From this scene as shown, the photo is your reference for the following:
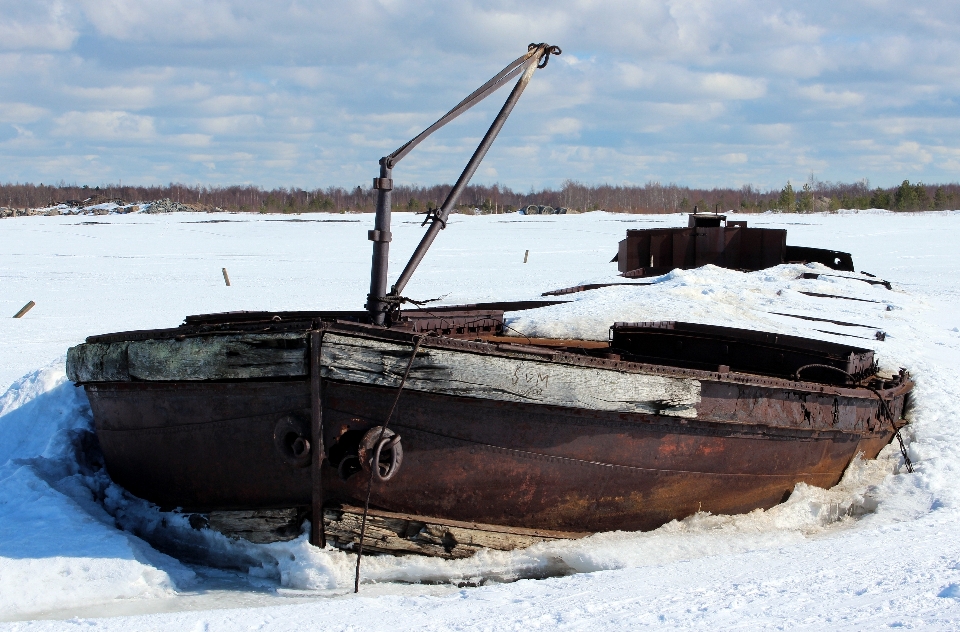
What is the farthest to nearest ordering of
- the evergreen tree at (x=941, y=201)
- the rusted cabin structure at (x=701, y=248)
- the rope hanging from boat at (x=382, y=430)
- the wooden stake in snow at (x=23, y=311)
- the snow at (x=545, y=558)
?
1. the evergreen tree at (x=941, y=201)
2. the rusted cabin structure at (x=701, y=248)
3. the wooden stake in snow at (x=23, y=311)
4. the rope hanging from boat at (x=382, y=430)
5. the snow at (x=545, y=558)

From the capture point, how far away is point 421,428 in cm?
445

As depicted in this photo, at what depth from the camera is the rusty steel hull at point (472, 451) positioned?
175 inches

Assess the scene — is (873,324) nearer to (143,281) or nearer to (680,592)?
(680,592)

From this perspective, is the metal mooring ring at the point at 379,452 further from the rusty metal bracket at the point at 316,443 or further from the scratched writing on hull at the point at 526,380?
the scratched writing on hull at the point at 526,380

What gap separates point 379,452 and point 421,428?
0.25m

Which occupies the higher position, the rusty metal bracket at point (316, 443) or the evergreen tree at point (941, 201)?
the evergreen tree at point (941, 201)

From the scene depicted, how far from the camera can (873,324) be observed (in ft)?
38.1

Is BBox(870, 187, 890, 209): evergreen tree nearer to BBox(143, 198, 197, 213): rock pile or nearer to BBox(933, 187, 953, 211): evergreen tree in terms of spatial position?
BBox(933, 187, 953, 211): evergreen tree

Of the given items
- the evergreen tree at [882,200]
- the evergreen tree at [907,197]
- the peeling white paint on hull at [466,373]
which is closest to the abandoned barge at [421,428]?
the peeling white paint on hull at [466,373]

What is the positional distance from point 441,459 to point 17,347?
7.15 metres

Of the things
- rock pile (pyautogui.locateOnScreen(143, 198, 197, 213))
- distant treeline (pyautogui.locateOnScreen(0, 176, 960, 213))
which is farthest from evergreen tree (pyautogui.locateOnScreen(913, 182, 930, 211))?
rock pile (pyautogui.locateOnScreen(143, 198, 197, 213))

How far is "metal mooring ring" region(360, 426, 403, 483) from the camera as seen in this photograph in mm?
4309

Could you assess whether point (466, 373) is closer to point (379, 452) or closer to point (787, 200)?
point (379, 452)

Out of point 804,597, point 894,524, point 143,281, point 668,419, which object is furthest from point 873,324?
point 143,281
